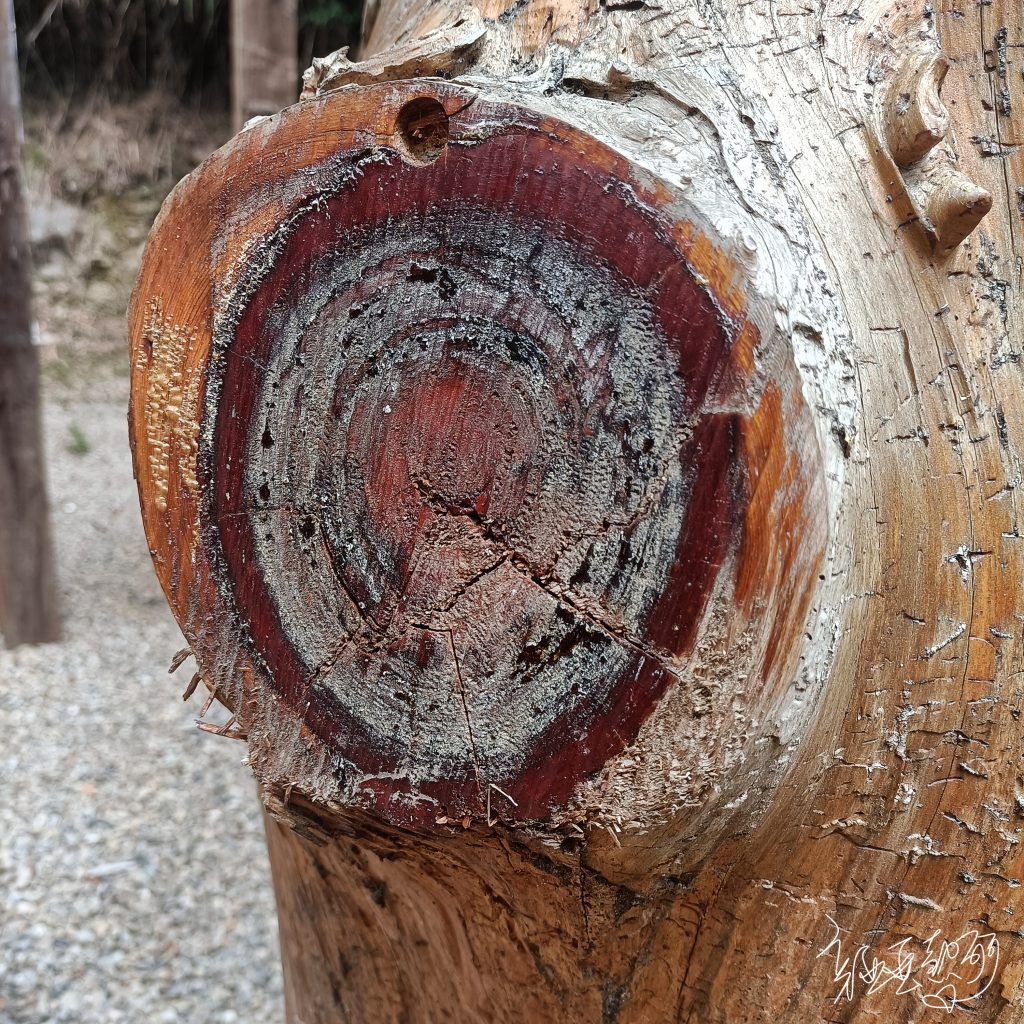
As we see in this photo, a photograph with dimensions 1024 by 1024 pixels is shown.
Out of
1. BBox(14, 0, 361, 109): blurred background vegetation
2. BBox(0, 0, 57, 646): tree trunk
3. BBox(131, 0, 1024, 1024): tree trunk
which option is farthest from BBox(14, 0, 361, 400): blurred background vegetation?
BBox(131, 0, 1024, 1024): tree trunk

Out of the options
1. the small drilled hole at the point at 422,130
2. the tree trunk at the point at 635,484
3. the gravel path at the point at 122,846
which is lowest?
the gravel path at the point at 122,846

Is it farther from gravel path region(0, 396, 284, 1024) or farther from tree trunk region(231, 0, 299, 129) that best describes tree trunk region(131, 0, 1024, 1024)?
tree trunk region(231, 0, 299, 129)

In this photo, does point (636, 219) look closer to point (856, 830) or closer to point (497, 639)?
point (497, 639)

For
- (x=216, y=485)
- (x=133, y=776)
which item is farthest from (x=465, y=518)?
(x=133, y=776)

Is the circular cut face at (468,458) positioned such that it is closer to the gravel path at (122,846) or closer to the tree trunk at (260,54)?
the gravel path at (122,846)

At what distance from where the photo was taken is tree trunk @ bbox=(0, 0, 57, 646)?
3512 mm

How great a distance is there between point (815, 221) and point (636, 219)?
0.61 ft

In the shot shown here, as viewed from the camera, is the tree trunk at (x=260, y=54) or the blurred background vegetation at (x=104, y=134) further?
the blurred background vegetation at (x=104, y=134)

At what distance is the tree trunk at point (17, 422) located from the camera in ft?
11.5

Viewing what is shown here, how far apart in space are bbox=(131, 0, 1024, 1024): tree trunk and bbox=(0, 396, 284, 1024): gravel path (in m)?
1.87

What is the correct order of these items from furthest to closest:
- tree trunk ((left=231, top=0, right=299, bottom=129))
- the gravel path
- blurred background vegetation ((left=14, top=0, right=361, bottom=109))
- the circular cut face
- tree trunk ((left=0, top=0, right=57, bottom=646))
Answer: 1. blurred background vegetation ((left=14, top=0, right=361, bottom=109))
2. tree trunk ((left=0, top=0, right=57, bottom=646))
3. tree trunk ((left=231, top=0, right=299, bottom=129))
4. the gravel path
5. the circular cut face

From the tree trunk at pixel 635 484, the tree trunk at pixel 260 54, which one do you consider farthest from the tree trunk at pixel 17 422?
the tree trunk at pixel 635 484

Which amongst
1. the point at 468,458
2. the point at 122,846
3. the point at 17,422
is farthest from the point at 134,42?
the point at 468,458

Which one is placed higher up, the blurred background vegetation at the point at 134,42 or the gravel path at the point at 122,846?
the blurred background vegetation at the point at 134,42
